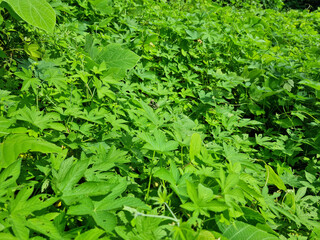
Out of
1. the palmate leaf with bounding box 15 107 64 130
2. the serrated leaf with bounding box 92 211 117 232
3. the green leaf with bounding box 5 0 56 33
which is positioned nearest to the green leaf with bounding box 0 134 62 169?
the palmate leaf with bounding box 15 107 64 130

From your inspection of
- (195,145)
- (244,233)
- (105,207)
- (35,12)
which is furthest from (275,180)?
(35,12)

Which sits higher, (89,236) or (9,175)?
(9,175)

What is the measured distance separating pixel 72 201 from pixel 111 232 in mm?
202

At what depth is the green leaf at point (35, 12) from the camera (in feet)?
3.71

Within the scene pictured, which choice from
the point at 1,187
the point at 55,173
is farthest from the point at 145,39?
the point at 1,187

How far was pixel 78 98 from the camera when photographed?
1.86 meters

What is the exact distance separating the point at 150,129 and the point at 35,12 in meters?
0.95

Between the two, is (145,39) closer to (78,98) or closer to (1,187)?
(78,98)

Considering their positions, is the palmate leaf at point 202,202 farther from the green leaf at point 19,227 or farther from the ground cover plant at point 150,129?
the green leaf at point 19,227

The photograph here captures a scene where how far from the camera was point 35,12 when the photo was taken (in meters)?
1.17

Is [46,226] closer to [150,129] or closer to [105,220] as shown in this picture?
[105,220]

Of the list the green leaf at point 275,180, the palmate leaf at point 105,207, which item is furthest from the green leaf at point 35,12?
the green leaf at point 275,180

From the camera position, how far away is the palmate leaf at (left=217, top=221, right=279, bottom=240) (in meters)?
1.31

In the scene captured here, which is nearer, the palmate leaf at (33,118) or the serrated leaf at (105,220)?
the serrated leaf at (105,220)
